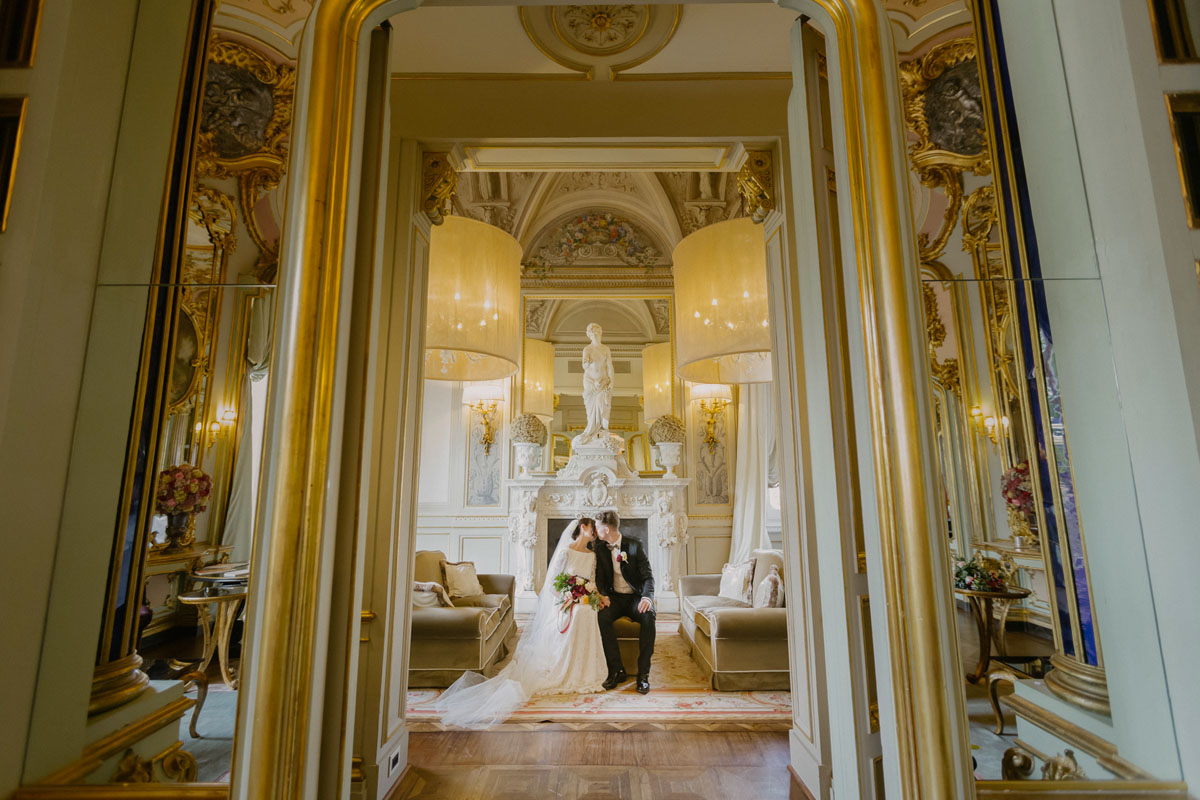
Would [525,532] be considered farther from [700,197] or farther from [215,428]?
[215,428]

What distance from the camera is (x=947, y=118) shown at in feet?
4.49

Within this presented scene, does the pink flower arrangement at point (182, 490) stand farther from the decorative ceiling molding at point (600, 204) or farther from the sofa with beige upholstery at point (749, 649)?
the decorative ceiling molding at point (600, 204)

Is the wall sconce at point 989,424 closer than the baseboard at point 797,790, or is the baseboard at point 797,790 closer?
the wall sconce at point 989,424

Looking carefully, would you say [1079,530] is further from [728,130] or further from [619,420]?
[619,420]

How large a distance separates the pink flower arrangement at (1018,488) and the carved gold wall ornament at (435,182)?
8.79 feet

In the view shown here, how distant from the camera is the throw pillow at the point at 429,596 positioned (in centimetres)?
467

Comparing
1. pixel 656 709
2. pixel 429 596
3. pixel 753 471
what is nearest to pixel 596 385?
pixel 753 471

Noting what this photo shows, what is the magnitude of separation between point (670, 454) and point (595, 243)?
11.5ft

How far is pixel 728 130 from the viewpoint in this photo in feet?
9.18

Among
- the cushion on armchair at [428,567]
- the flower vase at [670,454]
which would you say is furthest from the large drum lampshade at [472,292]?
the flower vase at [670,454]

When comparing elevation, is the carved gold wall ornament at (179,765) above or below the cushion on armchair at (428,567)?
above

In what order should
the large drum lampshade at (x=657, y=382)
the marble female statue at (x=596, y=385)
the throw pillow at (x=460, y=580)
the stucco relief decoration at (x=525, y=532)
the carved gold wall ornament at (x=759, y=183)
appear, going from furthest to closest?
the large drum lampshade at (x=657, y=382) < the marble female statue at (x=596, y=385) < the stucco relief decoration at (x=525, y=532) < the throw pillow at (x=460, y=580) < the carved gold wall ornament at (x=759, y=183)

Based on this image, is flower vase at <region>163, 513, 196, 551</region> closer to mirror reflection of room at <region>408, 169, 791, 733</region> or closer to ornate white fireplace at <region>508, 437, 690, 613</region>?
mirror reflection of room at <region>408, 169, 791, 733</region>

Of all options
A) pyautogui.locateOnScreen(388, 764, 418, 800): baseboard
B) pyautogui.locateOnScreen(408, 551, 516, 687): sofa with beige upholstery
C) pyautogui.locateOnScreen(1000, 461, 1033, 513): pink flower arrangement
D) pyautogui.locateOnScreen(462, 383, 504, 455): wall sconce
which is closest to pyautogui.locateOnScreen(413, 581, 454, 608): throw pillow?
pyautogui.locateOnScreen(408, 551, 516, 687): sofa with beige upholstery
